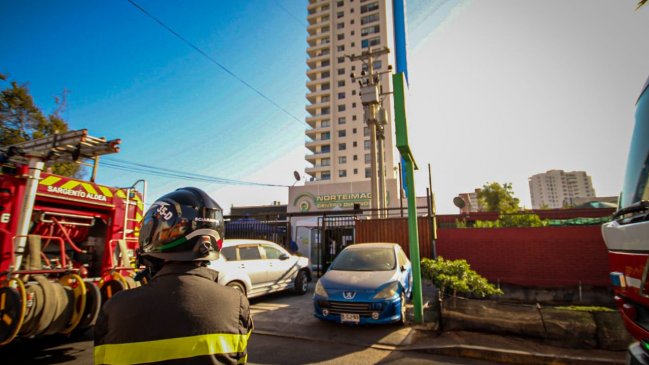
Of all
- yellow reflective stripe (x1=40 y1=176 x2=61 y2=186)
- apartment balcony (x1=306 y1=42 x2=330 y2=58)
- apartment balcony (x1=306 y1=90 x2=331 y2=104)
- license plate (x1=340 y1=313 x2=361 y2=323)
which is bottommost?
license plate (x1=340 y1=313 x2=361 y2=323)

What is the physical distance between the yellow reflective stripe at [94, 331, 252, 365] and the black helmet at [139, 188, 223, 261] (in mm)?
443

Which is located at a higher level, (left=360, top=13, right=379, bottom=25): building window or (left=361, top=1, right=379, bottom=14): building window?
(left=361, top=1, right=379, bottom=14): building window

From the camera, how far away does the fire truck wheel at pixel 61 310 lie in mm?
4164

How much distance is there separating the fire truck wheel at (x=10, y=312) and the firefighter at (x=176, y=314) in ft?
11.3

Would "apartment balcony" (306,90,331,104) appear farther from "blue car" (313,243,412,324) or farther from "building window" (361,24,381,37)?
"blue car" (313,243,412,324)

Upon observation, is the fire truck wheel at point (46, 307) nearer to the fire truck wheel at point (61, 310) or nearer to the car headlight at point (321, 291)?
the fire truck wheel at point (61, 310)

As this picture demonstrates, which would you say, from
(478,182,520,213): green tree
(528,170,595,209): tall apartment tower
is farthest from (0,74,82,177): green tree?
(528,170,595,209): tall apartment tower

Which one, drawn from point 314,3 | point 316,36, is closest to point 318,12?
point 314,3

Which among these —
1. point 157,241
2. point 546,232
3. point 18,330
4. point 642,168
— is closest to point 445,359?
point 642,168

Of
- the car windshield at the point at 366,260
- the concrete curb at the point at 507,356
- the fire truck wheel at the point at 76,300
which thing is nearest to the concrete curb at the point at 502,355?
the concrete curb at the point at 507,356

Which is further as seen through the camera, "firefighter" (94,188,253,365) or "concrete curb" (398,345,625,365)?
"concrete curb" (398,345,625,365)

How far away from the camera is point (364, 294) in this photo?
5648 millimetres

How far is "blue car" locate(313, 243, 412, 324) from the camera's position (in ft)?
18.2

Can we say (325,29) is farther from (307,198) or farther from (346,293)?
(346,293)
